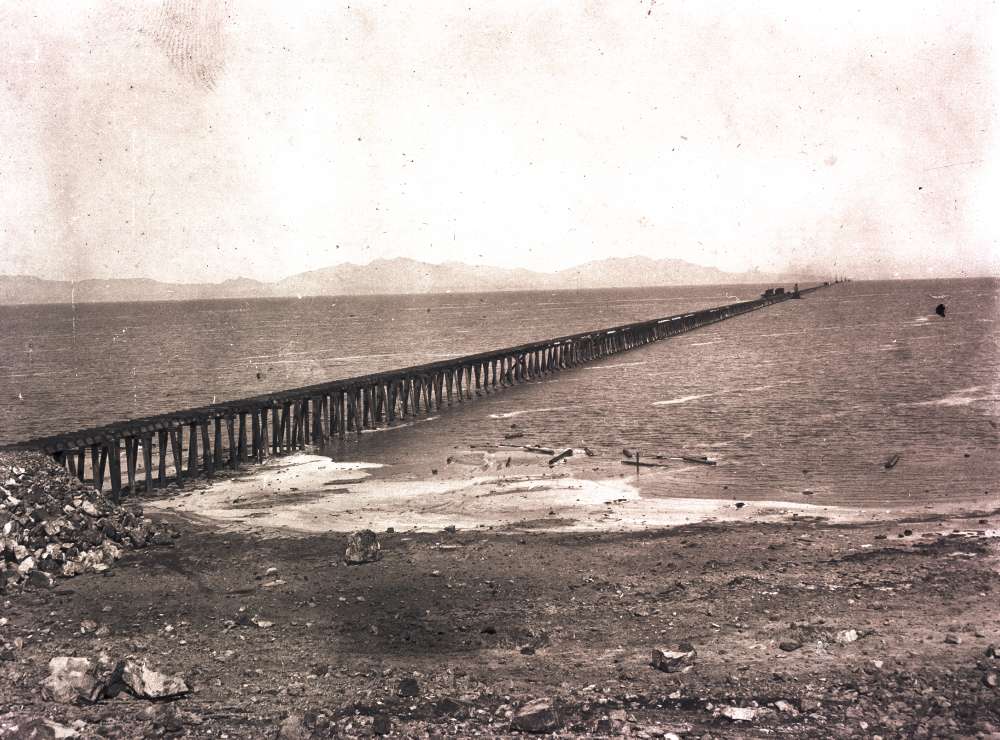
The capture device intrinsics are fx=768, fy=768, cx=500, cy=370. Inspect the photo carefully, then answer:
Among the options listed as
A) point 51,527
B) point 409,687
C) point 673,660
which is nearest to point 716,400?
point 673,660

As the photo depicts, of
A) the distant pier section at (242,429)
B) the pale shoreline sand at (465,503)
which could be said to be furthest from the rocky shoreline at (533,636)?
the distant pier section at (242,429)

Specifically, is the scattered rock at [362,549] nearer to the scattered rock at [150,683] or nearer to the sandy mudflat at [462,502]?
the sandy mudflat at [462,502]

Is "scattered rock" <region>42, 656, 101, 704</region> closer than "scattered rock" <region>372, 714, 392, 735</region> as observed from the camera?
No

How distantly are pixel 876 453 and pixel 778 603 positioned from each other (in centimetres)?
1160

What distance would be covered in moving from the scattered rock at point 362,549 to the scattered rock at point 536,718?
4889 mm

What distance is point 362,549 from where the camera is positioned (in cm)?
1113

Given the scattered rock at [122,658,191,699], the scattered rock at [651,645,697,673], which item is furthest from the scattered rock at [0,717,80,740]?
the scattered rock at [651,645,697,673]

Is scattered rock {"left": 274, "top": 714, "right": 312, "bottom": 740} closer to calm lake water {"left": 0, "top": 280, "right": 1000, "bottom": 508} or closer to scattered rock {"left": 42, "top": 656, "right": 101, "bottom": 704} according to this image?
scattered rock {"left": 42, "top": 656, "right": 101, "bottom": 704}

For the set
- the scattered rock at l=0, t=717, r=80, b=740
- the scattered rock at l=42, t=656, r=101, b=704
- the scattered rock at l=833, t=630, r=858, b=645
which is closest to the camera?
the scattered rock at l=0, t=717, r=80, b=740

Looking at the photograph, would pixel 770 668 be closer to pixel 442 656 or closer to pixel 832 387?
pixel 442 656

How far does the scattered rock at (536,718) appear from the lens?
6.38 meters

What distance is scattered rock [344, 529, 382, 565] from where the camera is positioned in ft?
36.0

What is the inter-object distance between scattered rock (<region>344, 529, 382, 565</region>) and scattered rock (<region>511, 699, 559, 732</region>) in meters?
4.89

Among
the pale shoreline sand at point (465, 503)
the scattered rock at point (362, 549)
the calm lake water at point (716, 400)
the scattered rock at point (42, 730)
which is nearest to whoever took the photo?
the scattered rock at point (42, 730)
